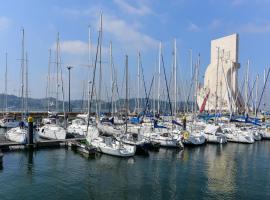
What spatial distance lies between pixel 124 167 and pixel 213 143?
20.1m

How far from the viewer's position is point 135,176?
24.9 m

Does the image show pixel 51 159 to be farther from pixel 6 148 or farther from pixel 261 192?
pixel 261 192

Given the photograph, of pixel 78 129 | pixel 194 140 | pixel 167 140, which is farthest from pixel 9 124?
pixel 194 140

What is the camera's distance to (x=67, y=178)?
24.0 m

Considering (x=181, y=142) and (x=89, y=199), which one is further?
(x=181, y=142)

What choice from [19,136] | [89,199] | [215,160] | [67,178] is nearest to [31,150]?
[19,136]

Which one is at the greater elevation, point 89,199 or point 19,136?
point 19,136

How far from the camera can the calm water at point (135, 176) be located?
67.8ft

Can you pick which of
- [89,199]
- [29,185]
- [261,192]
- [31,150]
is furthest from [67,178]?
[261,192]

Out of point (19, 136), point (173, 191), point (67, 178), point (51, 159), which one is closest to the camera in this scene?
point (173, 191)

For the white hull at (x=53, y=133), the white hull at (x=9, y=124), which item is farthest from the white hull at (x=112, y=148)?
the white hull at (x=9, y=124)

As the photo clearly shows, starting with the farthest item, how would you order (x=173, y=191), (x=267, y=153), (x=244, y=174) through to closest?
(x=267, y=153)
(x=244, y=174)
(x=173, y=191)

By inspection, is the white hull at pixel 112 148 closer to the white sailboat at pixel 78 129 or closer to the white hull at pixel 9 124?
the white sailboat at pixel 78 129

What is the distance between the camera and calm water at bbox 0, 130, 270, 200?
20.7 m
